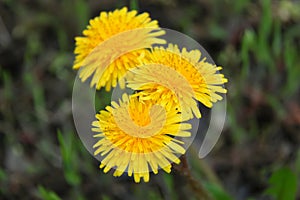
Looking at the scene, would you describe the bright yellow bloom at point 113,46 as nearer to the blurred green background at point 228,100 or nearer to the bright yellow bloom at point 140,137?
the bright yellow bloom at point 140,137

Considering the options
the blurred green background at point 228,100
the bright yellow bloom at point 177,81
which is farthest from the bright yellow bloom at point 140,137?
the blurred green background at point 228,100

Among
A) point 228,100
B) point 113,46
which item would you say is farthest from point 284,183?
point 113,46

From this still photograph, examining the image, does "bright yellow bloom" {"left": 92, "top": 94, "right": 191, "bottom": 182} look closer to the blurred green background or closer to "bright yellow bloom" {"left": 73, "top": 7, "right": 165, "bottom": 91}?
"bright yellow bloom" {"left": 73, "top": 7, "right": 165, "bottom": 91}

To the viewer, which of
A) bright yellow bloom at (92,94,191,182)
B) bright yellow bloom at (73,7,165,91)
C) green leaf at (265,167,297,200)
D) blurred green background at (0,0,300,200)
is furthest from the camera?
blurred green background at (0,0,300,200)

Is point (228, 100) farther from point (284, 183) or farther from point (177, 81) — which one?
point (177, 81)

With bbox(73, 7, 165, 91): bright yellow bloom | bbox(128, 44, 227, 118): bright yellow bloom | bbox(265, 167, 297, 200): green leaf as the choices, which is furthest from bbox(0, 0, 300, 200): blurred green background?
bbox(128, 44, 227, 118): bright yellow bloom

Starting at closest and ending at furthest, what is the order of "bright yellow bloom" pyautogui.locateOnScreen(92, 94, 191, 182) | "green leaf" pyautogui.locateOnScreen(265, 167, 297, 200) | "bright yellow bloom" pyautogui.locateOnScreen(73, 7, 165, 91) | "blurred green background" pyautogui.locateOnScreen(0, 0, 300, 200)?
1. "bright yellow bloom" pyautogui.locateOnScreen(92, 94, 191, 182)
2. "bright yellow bloom" pyautogui.locateOnScreen(73, 7, 165, 91)
3. "green leaf" pyautogui.locateOnScreen(265, 167, 297, 200)
4. "blurred green background" pyautogui.locateOnScreen(0, 0, 300, 200)
